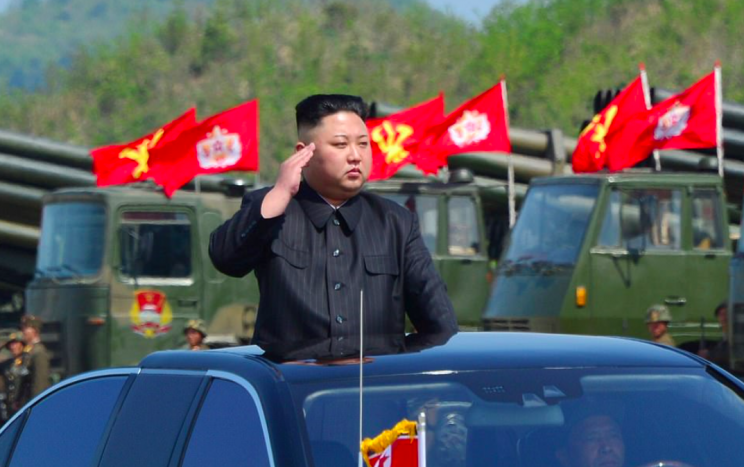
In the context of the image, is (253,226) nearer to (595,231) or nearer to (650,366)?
(650,366)

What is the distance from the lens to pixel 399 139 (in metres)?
20.2

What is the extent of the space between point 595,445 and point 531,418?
0.17 metres

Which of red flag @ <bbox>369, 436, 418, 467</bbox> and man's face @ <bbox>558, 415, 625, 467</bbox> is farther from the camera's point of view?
man's face @ <bbox>558, 415, 625, 467</bbox>

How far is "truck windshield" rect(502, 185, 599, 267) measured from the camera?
16.4m

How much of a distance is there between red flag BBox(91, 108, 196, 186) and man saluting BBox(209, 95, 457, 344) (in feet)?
49.1

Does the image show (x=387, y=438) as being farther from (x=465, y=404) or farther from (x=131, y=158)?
(x=131, y=158)

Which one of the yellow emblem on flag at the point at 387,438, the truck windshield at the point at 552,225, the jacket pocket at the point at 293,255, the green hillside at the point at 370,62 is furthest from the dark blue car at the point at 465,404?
the green hillside at the point at 370,62

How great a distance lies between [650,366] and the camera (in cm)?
450

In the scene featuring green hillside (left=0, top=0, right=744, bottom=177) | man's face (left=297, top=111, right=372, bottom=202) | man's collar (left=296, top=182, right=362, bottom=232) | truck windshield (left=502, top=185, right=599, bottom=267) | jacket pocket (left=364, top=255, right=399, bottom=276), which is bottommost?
jacket pocket (left=364, top=255, right=399, bottom=276)

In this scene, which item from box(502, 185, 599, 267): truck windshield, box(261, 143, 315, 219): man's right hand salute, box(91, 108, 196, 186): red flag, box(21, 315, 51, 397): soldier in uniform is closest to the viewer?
box(261, 143, 315, 219): man's right hand salute

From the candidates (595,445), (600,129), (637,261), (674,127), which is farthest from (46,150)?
(595,445)

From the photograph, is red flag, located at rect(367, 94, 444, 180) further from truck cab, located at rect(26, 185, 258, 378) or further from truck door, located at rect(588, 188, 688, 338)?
truck door, located at rect(588, 188, 688, 338)

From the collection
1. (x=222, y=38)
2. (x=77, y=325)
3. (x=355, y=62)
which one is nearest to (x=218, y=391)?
(x=77, y=325)

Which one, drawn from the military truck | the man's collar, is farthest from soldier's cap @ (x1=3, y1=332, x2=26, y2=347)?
the man's collar
